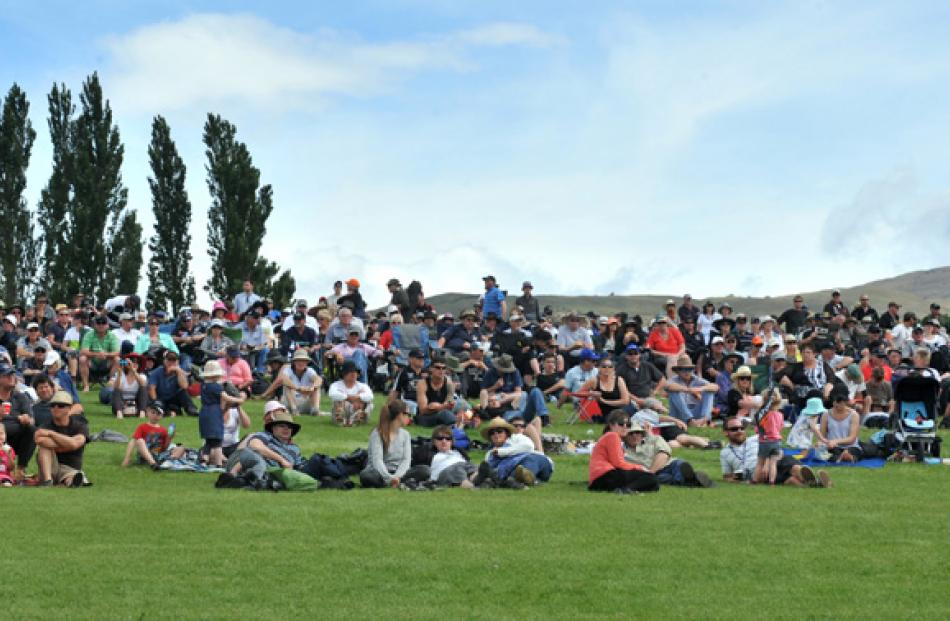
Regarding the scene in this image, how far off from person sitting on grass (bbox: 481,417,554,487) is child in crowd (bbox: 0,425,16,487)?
6282 millimetres

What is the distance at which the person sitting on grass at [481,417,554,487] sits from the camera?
17.9m

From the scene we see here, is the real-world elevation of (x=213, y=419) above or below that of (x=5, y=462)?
above

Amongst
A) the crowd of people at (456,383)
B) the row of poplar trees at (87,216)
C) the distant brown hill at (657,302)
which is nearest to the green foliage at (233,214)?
the row of poplar trees at (87,216)

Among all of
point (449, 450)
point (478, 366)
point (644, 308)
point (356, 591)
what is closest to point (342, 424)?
point (478, 366)

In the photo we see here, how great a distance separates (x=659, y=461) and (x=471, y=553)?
6.35 m

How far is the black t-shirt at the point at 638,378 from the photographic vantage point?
26.3m

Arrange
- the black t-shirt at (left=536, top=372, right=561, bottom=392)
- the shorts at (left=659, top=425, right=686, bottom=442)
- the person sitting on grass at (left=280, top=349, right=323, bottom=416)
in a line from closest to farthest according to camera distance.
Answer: the shorts at (left=659, top=425, right=686, bottom=442)
the person sitting on grass at (left=280, top=349, right=323, bottom=416)
the black t-shirt at (left=536, top=372, right=561, bottom=392)

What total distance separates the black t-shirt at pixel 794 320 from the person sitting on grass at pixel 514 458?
Result: 66.1 ft

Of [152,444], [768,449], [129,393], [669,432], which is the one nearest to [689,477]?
[768,449]

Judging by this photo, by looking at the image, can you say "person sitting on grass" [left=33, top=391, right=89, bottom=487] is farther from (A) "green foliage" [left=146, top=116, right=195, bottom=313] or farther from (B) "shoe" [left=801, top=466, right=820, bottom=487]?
(A) "green foliage" [left=146, top=116, right=195, bottom=313]

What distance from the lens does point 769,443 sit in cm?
1859

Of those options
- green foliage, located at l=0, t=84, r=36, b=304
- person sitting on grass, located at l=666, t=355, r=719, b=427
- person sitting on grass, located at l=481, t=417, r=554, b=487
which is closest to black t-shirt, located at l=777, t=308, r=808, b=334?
person sitting on grass, located at l=666, t=355, r=719, b=427

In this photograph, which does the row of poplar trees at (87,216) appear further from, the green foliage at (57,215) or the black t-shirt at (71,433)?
the black t-shirt at (71,433)

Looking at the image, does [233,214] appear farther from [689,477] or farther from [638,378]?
[689,477]
